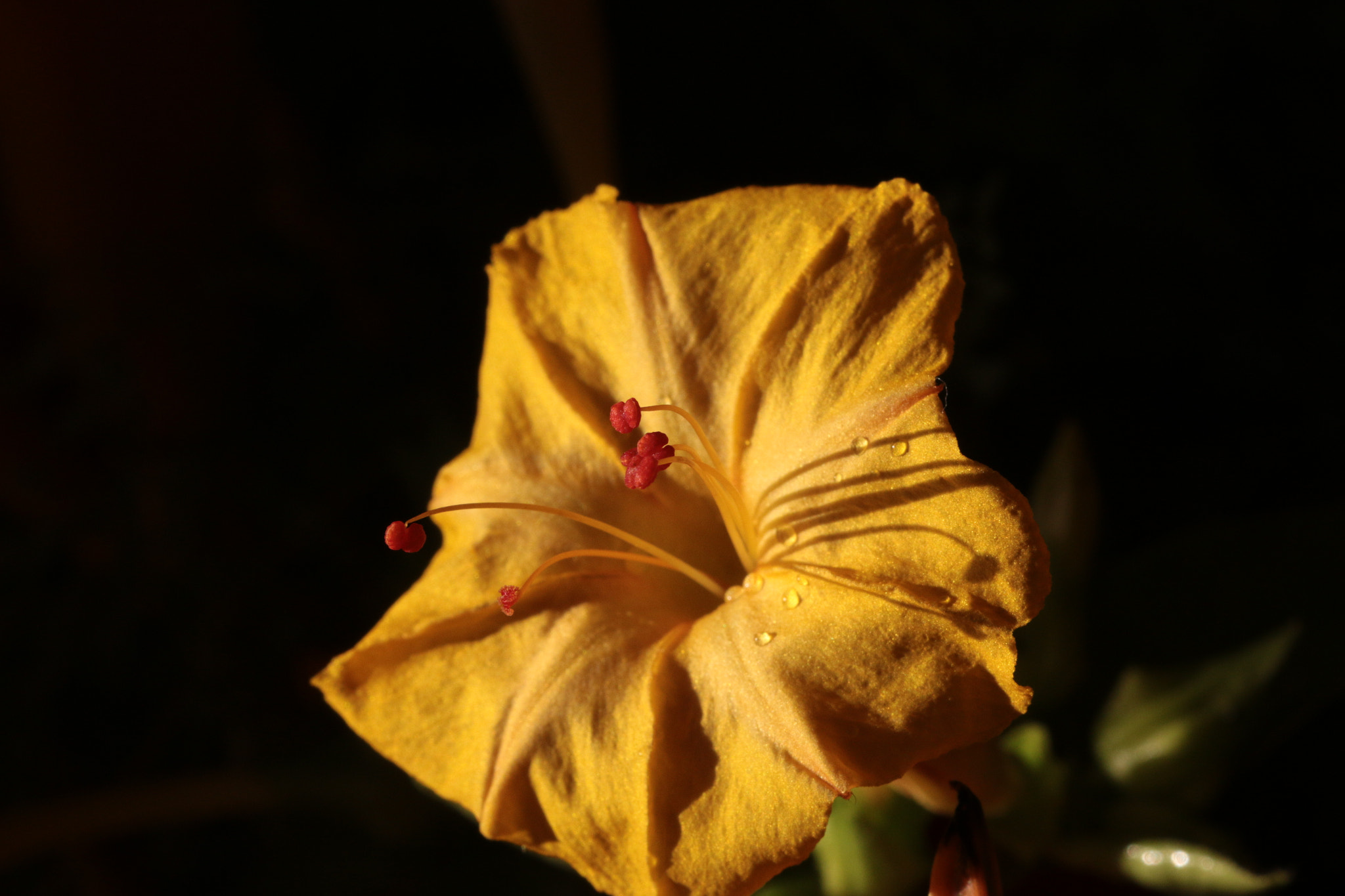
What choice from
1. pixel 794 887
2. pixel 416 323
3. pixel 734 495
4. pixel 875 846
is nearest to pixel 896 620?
pixel 734 495

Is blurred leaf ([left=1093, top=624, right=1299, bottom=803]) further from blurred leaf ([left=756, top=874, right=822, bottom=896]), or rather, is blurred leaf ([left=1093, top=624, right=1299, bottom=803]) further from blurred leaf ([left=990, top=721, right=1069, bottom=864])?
blurred leaf ([left=756, top=874, right=822, bottom=896])

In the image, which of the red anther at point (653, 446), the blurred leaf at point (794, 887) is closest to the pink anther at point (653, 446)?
the red anther at point (653, 446)

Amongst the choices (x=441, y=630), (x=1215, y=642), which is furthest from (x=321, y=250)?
(x=1215, y=642)

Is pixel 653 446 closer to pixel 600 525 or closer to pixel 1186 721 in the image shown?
pixel 600 525

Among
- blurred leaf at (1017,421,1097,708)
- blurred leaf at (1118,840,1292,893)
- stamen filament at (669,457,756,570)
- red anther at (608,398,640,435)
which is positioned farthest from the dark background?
red anther at (608,398,640,435)

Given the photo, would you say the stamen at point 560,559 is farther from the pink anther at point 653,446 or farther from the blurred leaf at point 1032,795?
the blurred leaf at point 1032,795

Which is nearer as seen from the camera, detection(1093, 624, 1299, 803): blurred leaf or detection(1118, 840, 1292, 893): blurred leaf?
detection(1118, 840, 1292, 893): blurred leaf
